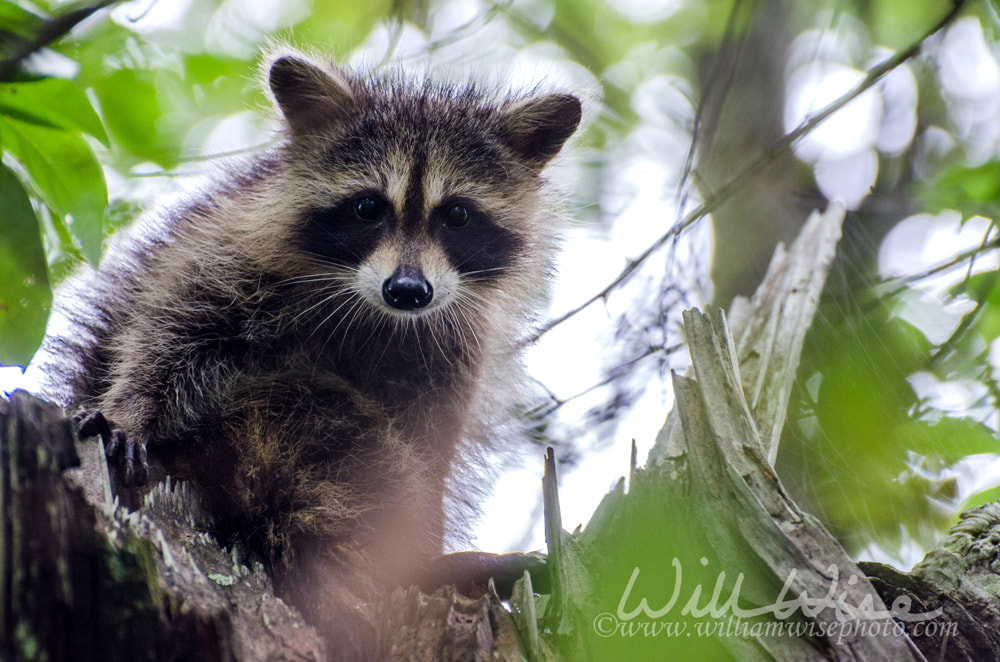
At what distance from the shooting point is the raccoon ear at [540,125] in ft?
10.3

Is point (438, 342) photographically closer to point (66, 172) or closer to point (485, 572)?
point (485, 572)

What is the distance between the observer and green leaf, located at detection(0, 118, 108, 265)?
5.91 feet

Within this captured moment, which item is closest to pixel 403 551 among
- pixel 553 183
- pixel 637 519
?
pixel 637 519

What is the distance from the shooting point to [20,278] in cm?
170

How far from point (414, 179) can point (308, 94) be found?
0.51 meters

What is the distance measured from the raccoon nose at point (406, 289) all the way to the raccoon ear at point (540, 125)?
0.84 meters

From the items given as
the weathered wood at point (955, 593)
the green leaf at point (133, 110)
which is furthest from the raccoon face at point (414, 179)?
the weathered wood at point (955, 593)

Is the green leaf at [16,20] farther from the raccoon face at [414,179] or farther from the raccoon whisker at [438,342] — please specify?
the raccoon whisker at [438,342]

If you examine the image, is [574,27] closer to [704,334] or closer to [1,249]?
[704,334]

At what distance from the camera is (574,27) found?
15.2ft

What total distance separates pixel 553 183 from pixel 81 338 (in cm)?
183

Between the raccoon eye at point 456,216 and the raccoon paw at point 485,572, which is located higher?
the raccoon eye at point 456,216

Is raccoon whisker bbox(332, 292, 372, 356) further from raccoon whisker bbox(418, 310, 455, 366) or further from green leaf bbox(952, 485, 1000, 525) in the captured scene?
green leaf bbox(952, 485, 1000, 525)

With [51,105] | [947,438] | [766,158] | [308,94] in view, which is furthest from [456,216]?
[947,438]
